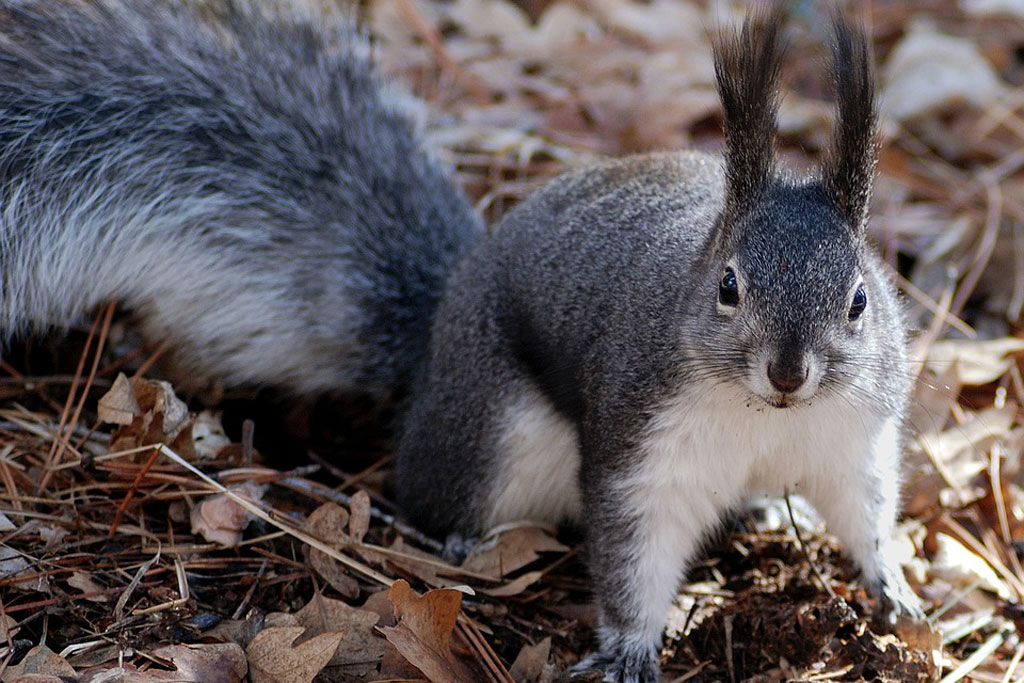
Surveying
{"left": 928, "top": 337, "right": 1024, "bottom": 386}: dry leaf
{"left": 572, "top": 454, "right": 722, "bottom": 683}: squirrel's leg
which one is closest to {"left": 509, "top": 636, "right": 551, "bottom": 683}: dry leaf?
{"left": 572, "top": 454, "right": 722, "bottom": 683}: squirrel's leg

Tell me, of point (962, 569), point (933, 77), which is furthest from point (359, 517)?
point (933, 77)

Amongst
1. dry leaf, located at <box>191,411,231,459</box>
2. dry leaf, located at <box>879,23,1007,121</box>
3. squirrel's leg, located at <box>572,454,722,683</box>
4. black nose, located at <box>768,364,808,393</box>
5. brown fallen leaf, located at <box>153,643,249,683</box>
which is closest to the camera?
black nose, located at <box>768,364,808,393</box>

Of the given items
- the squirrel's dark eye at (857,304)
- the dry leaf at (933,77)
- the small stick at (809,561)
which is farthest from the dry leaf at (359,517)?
the dry leaf at (933,77)

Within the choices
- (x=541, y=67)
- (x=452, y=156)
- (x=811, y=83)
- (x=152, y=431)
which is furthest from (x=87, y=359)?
(x=811, y=83)

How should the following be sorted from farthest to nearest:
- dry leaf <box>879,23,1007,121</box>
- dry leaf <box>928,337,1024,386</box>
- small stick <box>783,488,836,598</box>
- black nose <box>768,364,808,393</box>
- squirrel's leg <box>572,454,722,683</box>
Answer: dry leaf <box>879,23,1007,121</box> → dry leaf <box>928,337,1024,386</box> → small stick <box>783,488,836,598</box> → squirrel's leg <box>572,454,722,683</box> → black nose <box>768,364,808,393</box>

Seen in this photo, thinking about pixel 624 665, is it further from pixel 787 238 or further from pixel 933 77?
pixel 933 77

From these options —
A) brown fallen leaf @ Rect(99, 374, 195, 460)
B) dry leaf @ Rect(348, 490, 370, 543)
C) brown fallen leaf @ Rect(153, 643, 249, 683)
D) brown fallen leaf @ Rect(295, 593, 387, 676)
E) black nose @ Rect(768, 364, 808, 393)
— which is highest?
black nose @ Rect(768, 364, 808, 393)

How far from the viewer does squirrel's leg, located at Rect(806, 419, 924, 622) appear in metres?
2.40

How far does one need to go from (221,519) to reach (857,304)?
4.71 ft

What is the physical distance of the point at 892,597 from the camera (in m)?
2.51

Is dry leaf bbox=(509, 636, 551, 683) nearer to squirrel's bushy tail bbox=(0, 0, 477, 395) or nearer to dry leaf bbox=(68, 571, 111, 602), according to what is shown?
dry leaf bbox=(68, 571, 111, 602)

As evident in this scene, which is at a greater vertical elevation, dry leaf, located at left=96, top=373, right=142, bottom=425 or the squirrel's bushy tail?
the squirrel's bushy tail

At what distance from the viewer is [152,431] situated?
8.50 ft

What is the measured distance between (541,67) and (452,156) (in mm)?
783
